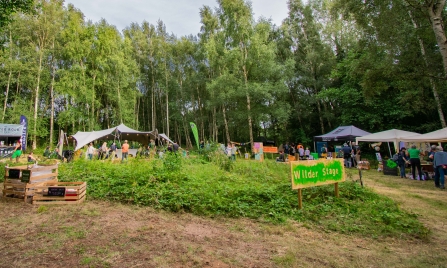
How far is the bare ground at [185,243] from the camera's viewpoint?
7.78 feet

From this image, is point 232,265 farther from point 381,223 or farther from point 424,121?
point 424,121

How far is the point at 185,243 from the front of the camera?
9.16ft

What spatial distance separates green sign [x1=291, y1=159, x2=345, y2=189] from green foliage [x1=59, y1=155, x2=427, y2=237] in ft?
1.37

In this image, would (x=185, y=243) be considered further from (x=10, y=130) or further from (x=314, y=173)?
(x=10, y=130)

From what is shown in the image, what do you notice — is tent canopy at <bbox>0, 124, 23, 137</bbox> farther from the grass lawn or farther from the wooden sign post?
the wooden sign post

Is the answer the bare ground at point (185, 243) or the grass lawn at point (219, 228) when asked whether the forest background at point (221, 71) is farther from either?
the bare ground at point (185, 243)

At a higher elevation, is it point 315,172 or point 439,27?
point 439,27

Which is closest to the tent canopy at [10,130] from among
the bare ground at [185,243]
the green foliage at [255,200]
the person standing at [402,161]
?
the green foliage at [255,200]

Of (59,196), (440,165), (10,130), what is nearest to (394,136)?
(440,165)

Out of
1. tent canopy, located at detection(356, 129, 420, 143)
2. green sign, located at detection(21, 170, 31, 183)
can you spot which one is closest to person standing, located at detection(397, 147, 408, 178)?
tent canopy, located at detection(356, 129, 420, 143)

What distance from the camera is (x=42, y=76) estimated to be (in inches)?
901

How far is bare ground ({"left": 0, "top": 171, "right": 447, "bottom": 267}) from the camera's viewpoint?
237 cm

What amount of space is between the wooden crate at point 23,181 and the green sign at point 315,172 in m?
5.64

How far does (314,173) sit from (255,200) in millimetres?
1272
